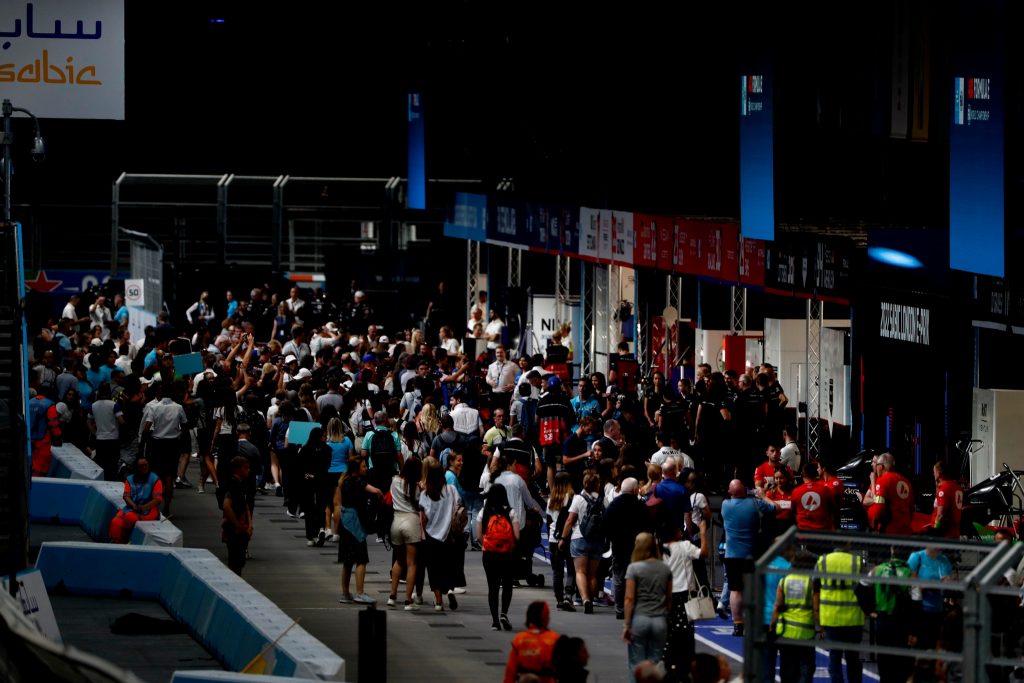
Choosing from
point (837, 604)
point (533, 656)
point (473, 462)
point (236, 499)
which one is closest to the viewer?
point (533, 656)

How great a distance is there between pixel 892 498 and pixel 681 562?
2.90 meters

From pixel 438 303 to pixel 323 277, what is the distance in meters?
9.88

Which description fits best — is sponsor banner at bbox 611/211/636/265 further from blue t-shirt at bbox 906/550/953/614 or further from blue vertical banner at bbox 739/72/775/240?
blue t-shirt at bbox 906/550/953/614

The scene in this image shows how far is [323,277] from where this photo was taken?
162ft

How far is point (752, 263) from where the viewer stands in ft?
82.2

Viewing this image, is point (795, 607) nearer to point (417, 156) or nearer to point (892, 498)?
point (892, 498)

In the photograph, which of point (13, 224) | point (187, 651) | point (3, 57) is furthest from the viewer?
point (3, 57)

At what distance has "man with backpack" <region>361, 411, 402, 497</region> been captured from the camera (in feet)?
64.4

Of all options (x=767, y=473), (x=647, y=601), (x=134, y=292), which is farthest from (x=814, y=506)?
(x=134, y=292)

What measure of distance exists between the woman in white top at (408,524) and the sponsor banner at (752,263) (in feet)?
27.2

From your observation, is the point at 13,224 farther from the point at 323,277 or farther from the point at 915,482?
the point at 323,277

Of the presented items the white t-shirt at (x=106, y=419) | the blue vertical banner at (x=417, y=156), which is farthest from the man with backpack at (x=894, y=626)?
the blue vertical banner at (x=417, y=156)

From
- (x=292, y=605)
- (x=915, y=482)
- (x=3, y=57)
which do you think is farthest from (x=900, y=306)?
(x=3, y=57)

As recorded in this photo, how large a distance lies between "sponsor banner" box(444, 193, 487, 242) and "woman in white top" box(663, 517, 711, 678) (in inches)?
869
